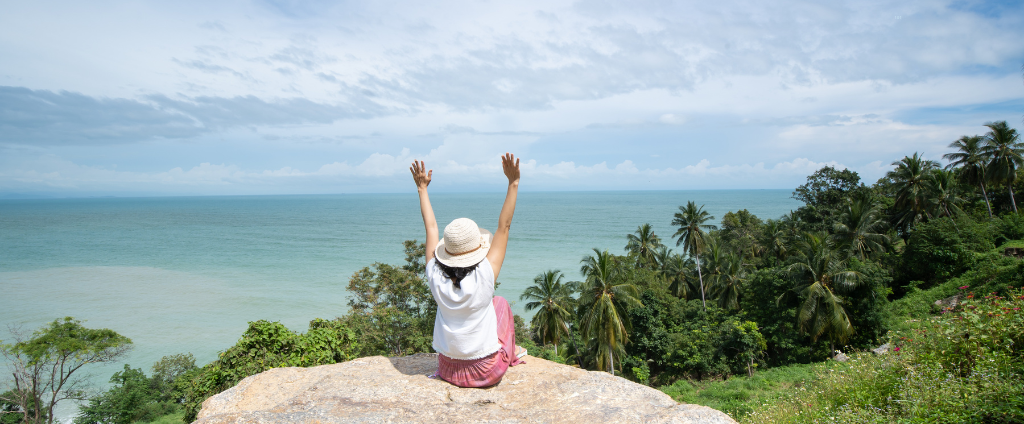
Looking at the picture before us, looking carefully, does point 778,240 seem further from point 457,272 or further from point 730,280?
point 457,272

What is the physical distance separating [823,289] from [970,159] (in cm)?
1829

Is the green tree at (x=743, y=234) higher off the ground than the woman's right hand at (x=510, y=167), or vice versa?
the woman's right hand at (x=510, y=167)

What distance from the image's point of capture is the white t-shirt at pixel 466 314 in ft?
12.4

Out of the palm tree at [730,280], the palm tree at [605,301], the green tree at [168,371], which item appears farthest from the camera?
the palm tree at [730,280]

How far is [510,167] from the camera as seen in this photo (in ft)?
13.6

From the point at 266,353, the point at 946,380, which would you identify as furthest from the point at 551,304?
the point at 946,380

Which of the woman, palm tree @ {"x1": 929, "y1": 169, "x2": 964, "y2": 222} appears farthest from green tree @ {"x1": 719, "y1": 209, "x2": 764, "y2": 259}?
the woman

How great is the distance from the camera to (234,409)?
4141 millimetres

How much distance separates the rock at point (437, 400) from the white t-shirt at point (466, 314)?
17.2 inches

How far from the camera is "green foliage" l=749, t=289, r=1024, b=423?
3.80 m

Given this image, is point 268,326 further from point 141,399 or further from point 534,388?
point 141,399

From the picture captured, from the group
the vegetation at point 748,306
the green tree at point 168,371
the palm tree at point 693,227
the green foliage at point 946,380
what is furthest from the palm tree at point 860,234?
the green tree at point 168,371

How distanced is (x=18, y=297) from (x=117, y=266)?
66.0 ft

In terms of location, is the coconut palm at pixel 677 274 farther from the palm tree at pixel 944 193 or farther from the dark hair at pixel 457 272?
the dark hair at pixel 457 272
